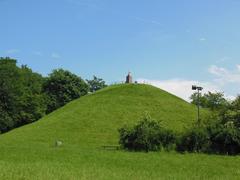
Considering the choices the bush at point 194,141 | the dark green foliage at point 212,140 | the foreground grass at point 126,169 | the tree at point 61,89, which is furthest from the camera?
the tree at point 61,89

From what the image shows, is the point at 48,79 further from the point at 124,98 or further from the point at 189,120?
the point at 189,120

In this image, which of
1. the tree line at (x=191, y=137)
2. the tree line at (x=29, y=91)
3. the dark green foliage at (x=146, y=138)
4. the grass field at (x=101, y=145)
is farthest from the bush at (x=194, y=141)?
the tree line at (x=29, y=91)

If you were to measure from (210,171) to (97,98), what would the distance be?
38.5 metres

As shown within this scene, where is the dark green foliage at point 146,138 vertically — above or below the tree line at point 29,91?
below

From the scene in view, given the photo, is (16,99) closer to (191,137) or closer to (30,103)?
(30,103)

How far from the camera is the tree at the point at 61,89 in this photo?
76812 mm

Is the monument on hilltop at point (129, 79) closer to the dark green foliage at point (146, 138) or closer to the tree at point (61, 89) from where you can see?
the tree at point (61, 89)

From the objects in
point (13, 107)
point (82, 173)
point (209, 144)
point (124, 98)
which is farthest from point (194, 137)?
point (13, 107)

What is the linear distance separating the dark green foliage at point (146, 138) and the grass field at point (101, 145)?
1.99m

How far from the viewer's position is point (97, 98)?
181 ft

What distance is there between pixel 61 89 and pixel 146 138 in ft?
171

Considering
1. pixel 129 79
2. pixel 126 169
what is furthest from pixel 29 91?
pixel 126 169

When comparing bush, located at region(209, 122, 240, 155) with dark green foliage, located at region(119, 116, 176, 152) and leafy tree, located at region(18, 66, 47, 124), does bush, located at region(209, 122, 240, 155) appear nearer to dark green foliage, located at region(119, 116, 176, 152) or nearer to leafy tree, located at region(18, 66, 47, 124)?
dark green foliage, located at region(119, 116, 176, 152)

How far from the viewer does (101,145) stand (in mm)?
35031
